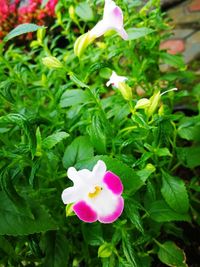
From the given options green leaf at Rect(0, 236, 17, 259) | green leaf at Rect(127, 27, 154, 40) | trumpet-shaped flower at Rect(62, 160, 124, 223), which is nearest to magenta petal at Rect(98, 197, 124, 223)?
trumpet-shaped flower at Rect(62, 160, 124, 223)

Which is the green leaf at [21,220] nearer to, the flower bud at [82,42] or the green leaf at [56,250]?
the green leaf at [56,250]

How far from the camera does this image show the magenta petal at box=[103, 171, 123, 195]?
771mm

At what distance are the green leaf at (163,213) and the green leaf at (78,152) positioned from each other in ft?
0.88

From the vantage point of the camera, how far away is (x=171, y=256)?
3.97 feet

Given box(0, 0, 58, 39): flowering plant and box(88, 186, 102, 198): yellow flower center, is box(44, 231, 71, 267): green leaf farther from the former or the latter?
box(0, 0, 58, 39): flowering plant

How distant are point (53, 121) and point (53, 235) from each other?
341mm

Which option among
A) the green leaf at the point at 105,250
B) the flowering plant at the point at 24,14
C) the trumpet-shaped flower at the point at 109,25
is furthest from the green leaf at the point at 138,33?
the flowering plant at the point at 24,14

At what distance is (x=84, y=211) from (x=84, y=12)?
91 centimetres

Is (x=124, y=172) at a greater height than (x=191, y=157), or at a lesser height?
greater

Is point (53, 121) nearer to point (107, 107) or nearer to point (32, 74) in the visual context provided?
point (107, 107)

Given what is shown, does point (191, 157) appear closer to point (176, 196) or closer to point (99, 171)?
point (176, 196)

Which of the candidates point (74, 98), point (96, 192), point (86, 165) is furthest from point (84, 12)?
point (96, 192)

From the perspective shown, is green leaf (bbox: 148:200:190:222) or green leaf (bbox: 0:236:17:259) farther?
green leaf (bbox: 148:200:190:222)

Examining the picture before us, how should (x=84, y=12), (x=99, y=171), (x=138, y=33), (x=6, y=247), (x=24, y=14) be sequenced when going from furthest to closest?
1. (x=24, y=14)
2. (x=84, y=12)
3. (x=138, y=33)
4. (x=6, y=247)
5. (x=99, y=171)
